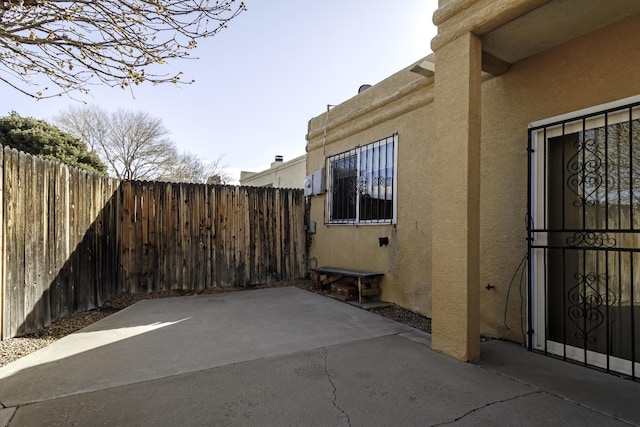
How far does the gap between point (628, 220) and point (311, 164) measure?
6274 millimetres

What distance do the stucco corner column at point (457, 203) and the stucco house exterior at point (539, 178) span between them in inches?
0.5

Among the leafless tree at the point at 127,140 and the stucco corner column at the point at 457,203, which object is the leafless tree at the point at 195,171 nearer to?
the leafless tree at the point at 127,140

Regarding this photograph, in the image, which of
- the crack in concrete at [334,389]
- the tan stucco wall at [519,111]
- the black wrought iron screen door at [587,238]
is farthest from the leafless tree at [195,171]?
the black wrought iron screen door at [587,238]

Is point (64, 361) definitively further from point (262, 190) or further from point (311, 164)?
point (311, 164)

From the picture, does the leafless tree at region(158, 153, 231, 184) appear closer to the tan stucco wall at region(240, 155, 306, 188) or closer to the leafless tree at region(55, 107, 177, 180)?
the leafless tree at region(55, 107, 177, 180)

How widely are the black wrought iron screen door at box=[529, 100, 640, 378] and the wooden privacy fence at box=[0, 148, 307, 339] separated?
5427 mm

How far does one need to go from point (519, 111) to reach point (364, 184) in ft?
10.1

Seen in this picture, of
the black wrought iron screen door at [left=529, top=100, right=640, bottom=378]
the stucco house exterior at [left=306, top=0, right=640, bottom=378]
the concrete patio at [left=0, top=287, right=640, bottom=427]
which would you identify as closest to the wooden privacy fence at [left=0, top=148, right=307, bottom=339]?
the concrete patio at [left=0, top=287, right=640, bottom=427]

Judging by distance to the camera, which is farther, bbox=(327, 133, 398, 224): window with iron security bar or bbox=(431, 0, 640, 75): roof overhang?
bbox=(327, 133, 398, 224): window with iron security bar

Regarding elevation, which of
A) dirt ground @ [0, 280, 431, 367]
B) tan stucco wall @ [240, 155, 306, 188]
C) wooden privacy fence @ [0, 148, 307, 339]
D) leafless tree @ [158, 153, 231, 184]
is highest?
leafless tree @ [158, 153, 231, 184]

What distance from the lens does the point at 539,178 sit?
366cm

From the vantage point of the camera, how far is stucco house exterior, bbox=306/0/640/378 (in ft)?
10.1

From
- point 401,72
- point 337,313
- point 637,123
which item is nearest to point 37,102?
point 337,313

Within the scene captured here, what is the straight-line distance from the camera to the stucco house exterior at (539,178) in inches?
121
